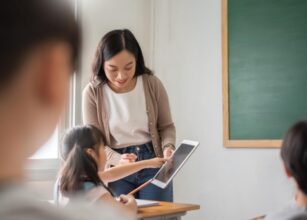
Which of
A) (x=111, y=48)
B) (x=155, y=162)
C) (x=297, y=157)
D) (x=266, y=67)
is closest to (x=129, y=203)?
(x=155, y=162)

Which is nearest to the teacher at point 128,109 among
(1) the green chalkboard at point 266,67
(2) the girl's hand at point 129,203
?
(2) the girl's hand at point 129,203

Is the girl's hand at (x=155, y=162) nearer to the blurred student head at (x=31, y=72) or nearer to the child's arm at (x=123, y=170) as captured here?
the child's arm at (x=123, y=170)

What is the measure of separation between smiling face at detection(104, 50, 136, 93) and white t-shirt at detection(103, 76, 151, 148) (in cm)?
7

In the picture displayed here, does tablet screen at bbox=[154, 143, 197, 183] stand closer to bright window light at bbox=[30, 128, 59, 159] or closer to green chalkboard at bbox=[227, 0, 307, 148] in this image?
bright window light at bbox=[30, 128, 59, 159]

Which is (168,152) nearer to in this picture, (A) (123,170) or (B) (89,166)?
(A) (123,170)

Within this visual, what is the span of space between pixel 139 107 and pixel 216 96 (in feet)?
3.58

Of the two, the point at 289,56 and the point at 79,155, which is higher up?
the point at 289,56

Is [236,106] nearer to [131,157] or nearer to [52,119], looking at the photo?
[131,157]

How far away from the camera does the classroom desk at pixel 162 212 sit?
1.77 metres

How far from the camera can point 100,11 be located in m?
3.50

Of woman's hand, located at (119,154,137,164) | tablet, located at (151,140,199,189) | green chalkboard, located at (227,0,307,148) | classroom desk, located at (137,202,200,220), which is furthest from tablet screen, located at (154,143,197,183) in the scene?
green chalkboard, located at (227,0,307,148)

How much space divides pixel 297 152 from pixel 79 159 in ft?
2.88

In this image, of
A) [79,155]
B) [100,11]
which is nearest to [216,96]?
[100,11]

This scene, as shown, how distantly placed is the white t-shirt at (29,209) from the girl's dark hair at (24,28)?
0.32ft
